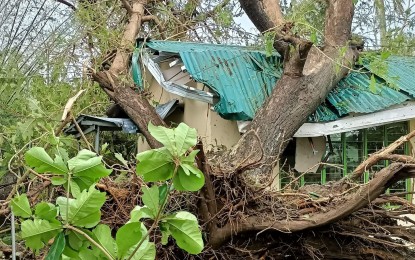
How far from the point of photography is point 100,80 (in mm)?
8031

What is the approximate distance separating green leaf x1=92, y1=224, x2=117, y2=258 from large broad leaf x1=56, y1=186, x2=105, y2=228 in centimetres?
6

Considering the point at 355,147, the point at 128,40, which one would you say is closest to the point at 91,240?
the point at 128,40

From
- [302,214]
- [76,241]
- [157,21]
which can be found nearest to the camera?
[76,241]

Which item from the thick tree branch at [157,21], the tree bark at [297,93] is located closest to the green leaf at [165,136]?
the tree bark at [297,93]

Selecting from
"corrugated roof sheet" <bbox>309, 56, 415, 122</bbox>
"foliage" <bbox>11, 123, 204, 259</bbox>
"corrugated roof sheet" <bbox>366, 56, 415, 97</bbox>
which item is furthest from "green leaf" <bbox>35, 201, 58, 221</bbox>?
"corrugated roof sheet" <bbox>366, 56, 415, 97</bbox>

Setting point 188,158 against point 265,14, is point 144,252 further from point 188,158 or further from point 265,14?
point 265,14

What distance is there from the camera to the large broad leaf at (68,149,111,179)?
156cm

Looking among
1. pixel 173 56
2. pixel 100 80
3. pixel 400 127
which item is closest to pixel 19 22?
pixel 173 56

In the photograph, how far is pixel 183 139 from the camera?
1528 millimetres

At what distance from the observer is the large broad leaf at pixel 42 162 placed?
154cm

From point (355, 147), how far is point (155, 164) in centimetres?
933

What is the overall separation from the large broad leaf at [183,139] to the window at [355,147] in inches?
347

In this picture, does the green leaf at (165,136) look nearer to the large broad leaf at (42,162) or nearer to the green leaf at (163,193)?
the green leaf at (163,193)

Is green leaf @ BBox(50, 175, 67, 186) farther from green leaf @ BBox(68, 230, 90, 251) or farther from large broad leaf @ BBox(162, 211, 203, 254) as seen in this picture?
large broad leaf @ BBox(162, 211, 203, 254)
